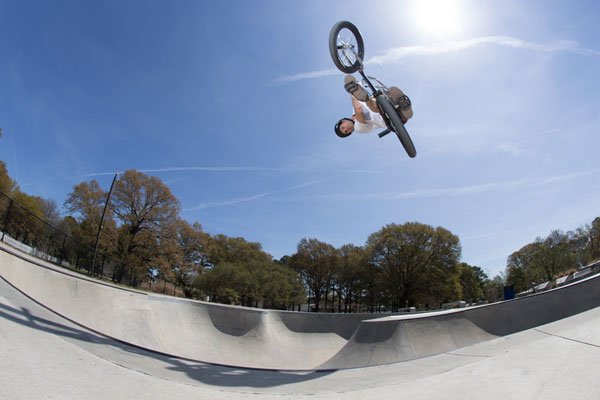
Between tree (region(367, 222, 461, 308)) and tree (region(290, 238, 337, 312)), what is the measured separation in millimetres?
9425

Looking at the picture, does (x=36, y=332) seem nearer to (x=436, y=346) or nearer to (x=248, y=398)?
(x=248, y=398)

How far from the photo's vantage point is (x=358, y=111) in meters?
6.43

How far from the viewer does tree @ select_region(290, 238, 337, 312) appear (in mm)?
47000

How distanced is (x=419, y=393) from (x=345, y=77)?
566cm

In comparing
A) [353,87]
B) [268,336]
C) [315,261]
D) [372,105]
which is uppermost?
[353,87]

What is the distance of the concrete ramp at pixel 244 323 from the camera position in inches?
207

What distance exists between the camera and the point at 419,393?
2.25 meters

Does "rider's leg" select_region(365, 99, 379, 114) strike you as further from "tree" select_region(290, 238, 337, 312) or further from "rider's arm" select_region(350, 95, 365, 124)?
"tree" select_region(290, 238, 337, 312)

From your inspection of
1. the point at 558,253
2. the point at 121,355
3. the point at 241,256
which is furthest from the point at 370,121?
the point at 558,253

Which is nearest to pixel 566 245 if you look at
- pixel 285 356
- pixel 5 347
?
pixel 285 356

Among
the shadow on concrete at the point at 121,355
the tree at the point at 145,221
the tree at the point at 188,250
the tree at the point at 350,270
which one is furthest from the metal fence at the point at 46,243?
the tree at the point at 350,270

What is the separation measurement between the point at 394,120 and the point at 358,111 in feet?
3.37

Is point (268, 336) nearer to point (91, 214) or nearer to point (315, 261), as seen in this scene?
point (91, 214)

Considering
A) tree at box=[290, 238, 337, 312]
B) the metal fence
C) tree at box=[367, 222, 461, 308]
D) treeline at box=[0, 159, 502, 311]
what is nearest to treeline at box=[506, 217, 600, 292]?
tree at box=[367, 222, 461, 308]
